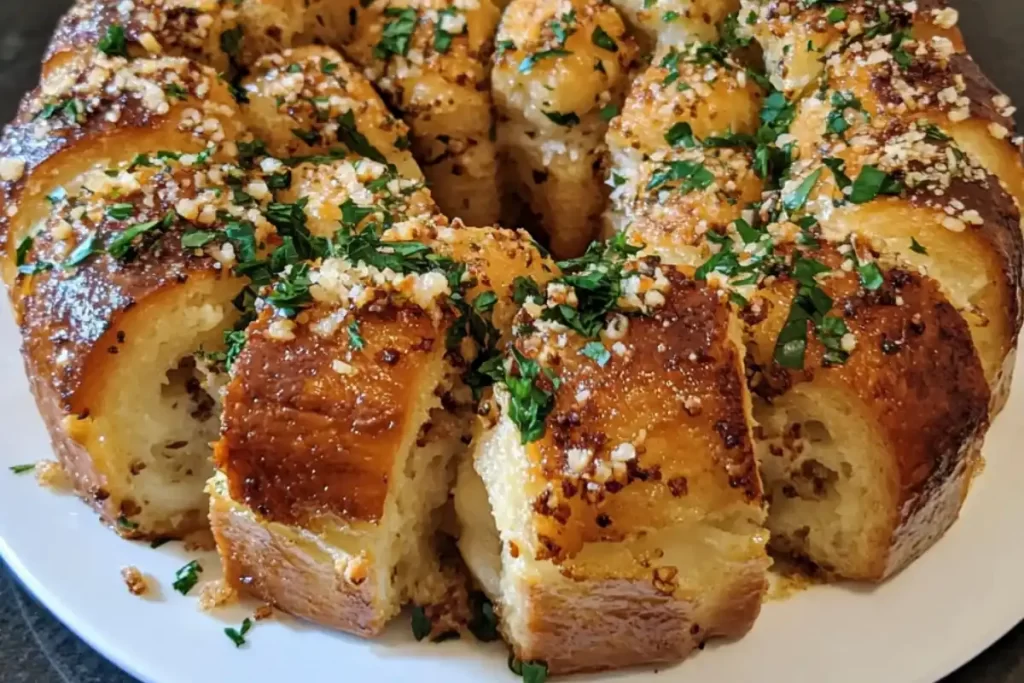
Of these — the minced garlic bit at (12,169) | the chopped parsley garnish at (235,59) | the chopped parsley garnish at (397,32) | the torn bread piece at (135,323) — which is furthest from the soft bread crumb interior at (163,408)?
the chopped parsley garnish at (397,32)

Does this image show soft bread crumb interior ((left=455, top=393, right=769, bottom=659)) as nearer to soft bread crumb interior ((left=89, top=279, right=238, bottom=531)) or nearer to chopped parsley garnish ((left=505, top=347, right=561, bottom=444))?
chopped parsley garnish ((left=505, top=347, right=561, bottom=444))

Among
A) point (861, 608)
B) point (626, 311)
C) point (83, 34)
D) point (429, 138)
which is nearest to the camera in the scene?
point (626, 311)

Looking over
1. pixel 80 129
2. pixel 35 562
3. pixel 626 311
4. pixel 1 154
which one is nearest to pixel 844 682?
pixel 626 311

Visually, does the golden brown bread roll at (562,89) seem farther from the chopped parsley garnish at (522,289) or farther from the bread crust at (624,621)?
the bread crust at (624,621)

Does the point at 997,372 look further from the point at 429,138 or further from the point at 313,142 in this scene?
the point at 313,142

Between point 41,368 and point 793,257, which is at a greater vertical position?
point 793,257

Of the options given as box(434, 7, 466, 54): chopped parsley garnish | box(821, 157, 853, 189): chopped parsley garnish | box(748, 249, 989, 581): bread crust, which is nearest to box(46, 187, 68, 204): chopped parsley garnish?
box(434, 7, 466, 54): chopped parsley garnish

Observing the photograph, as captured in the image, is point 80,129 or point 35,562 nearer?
point 35,562
